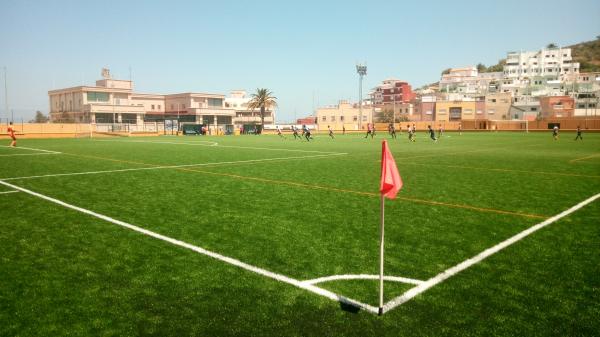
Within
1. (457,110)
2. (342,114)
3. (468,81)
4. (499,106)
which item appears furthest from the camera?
→ (468,81)

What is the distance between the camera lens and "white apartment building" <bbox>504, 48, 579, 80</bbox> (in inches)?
6038

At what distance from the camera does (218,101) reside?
10275cm

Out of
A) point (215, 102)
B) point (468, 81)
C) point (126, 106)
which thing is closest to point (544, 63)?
point (468, 81)

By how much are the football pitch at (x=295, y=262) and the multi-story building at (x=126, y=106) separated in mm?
66491

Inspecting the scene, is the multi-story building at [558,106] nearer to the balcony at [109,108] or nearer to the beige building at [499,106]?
the beige building at [499,106]

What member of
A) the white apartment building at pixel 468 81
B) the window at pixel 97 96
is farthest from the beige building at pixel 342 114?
→ the window at pixel 97 96

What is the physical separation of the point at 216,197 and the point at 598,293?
802cm

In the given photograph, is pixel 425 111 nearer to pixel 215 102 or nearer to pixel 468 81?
pixel 468 81

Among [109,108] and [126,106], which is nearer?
[109,108]

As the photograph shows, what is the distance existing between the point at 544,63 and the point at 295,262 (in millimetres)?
181964

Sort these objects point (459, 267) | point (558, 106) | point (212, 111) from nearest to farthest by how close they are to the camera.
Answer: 1. point (459, 267)
2. point (212, 111)
3. point (558, 106)

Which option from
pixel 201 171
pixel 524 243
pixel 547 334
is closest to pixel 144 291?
pixel 547 334

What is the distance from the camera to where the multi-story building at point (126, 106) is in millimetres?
81938

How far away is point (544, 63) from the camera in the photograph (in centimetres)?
15738
